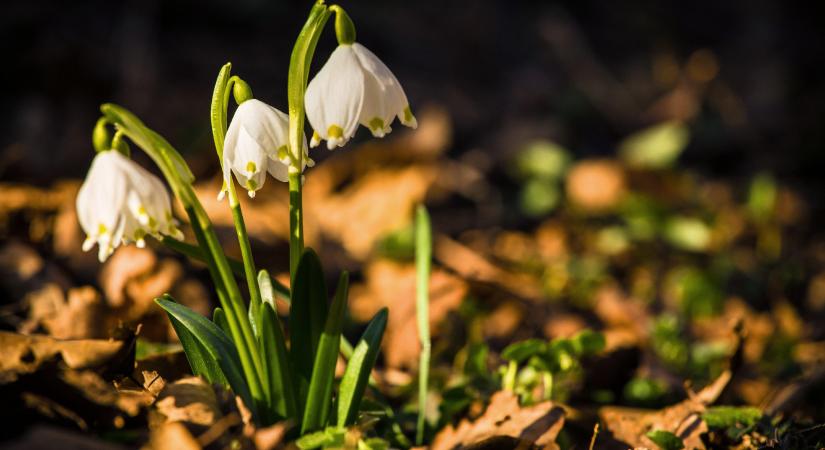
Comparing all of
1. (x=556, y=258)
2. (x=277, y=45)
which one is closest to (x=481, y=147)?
(x=556, y=258)

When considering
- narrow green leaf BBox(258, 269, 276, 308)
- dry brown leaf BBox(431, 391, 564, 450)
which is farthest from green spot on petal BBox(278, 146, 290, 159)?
dry brown leaf BBox(431, 391, 564, 450)

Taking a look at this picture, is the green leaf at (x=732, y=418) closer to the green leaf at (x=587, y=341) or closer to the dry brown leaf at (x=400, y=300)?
the green leaf at (x=587, y=341)

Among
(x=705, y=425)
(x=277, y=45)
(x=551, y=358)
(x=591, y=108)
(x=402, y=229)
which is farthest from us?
(x=277, y=45)

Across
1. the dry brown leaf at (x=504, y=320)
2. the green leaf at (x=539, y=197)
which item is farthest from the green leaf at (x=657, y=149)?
the dry brown leaf at (x=504, y=320)

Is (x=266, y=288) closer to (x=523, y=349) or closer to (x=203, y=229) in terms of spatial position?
(x=203, y=229)

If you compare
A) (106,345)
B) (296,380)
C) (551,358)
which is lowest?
(551,358)

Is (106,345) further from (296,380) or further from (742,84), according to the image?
(742,84)
